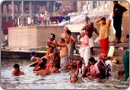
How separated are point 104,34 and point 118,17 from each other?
17.4 inches

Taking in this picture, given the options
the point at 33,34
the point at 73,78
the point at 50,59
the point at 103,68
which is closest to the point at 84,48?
the point at 50,59

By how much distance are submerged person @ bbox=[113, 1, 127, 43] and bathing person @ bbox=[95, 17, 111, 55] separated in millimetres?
223

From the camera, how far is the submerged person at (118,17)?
853 cm

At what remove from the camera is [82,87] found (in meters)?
6.74

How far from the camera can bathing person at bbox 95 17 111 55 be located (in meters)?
8.62

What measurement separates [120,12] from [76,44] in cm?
134

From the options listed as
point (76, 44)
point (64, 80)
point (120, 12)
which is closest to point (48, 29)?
point (76, 44)

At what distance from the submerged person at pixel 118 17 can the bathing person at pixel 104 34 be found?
223 millimetres

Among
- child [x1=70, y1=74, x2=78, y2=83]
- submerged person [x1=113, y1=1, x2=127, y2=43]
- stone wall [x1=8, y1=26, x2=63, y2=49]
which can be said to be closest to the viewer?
child [x1=70, y1=74, x2=78, y2=83]

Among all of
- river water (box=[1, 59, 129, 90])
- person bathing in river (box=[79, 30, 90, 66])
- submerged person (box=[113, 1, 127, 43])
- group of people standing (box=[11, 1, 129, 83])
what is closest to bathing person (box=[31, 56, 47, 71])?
group of people standing (box=[11, 1, 129, 83])

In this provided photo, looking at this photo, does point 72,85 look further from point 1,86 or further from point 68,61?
point 68,61

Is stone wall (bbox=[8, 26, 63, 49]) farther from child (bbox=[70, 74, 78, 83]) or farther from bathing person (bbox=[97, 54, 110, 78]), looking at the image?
child (bbox=[70, 74, 78, 83])

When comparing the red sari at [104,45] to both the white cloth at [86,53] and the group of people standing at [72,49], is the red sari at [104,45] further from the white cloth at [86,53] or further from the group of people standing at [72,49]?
the white cloth at [86,53]

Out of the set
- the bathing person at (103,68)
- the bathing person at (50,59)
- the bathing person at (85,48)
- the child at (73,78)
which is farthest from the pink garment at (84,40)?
the child at (73,78)
